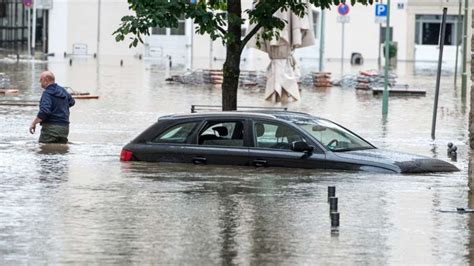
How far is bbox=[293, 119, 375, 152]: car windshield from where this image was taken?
19.6m

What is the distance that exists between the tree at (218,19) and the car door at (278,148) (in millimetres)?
3206

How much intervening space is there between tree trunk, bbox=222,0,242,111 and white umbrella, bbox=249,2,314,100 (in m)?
11.9

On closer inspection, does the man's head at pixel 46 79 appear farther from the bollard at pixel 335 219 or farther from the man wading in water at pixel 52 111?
the bollard at pixel 335 219

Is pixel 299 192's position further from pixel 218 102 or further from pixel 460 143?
pixel 218 102

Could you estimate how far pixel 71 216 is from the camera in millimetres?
14922

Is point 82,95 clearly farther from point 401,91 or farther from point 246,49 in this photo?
point 246,49

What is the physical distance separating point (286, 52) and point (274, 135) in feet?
58.9

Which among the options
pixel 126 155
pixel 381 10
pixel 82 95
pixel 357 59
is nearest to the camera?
pixel 126 155

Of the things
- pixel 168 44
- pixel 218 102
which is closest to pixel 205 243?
pixel 218 102

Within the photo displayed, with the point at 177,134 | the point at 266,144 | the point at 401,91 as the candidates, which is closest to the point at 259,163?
the point at 266,144

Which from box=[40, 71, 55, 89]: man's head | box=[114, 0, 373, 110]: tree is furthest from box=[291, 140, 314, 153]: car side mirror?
box=[40, 71, 55, 89]: man's head

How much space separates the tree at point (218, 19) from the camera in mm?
22391

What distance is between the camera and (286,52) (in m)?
37.4

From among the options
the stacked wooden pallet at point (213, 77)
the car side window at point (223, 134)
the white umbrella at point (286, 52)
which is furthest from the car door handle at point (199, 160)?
the stacked wooden pallet at point (213, 77)
